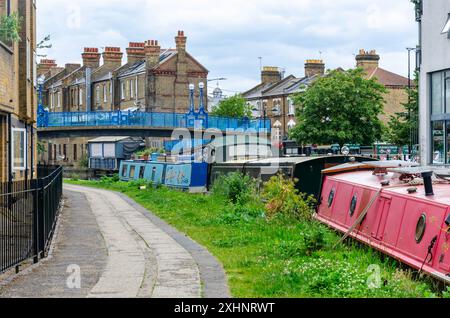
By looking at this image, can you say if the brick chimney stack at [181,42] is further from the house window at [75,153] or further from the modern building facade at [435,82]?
the modern building facade at [435,82]

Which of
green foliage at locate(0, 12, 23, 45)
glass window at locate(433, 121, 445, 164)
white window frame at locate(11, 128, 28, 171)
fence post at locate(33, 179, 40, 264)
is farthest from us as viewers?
glass window at locate(433, 121, 445, 164)

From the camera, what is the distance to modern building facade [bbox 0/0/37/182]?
749 inches

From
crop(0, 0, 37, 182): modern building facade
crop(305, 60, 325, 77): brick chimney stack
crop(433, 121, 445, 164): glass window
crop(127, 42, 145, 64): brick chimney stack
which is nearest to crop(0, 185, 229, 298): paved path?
crop(0, 0, 37, 182): modern building facade

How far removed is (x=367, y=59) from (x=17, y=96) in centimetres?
4517

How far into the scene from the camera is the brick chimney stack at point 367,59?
6309 cm

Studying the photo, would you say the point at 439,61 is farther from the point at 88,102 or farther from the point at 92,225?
the point at 88,102

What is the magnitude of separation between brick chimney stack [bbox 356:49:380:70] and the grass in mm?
46328

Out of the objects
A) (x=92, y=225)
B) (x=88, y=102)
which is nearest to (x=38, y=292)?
(x=92, y=225)

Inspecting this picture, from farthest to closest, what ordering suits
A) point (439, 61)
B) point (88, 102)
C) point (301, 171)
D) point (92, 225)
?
point (88, 102)
point (439, 61)
point (301, 171)
point (92, 225)

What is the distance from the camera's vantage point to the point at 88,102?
73000 millimetres

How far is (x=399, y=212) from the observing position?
11.2m

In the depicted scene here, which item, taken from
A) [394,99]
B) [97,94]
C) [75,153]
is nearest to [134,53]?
[97,94]

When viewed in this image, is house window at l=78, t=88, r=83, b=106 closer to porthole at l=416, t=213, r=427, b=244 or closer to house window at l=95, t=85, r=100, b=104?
house window at l=95, t=85, r=100, b=104
